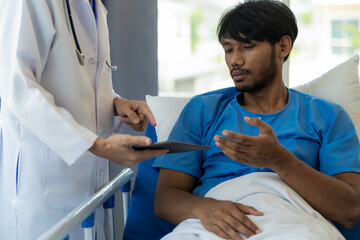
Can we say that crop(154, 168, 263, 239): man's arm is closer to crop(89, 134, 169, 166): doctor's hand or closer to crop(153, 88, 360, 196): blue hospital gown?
crop(153, 88, 360, 196): blue hospital gown

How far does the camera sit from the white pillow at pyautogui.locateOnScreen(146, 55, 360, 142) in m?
1.94

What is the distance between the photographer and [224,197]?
1.44 meters

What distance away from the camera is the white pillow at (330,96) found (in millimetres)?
1936

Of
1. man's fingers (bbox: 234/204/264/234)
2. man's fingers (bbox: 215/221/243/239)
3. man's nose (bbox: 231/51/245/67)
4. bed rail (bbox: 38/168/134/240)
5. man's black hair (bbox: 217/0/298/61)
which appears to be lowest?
man's fingers (bbox: 215/221/243/239)

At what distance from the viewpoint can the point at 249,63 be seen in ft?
5.55

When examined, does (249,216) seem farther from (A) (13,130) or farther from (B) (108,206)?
(A) (13,130)

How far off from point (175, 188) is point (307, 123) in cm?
54

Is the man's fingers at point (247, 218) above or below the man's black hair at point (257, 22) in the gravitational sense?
below

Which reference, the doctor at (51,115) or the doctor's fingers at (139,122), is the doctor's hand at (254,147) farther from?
the doctor's fingers at (139,122)

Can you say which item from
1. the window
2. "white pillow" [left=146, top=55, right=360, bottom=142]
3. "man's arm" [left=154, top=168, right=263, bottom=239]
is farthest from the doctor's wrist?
the window

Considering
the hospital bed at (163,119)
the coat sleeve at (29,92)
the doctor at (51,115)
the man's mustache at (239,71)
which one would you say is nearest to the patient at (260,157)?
the man's mustache at (239,71)

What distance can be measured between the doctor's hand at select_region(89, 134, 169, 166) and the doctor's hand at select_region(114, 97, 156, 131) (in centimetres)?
31

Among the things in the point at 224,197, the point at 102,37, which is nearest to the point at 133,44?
the point at 102,37

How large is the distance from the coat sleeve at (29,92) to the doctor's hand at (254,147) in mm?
361
